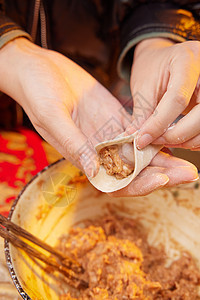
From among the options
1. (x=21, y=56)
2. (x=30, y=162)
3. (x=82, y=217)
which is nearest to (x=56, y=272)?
(x=82, y=217)

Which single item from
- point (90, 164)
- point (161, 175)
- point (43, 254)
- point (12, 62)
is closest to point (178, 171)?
point (161, 175)

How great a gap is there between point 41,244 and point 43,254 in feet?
0.13

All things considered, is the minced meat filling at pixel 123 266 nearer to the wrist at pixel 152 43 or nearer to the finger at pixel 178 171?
the finger at pixel 178 171

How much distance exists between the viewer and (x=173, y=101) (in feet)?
2.67

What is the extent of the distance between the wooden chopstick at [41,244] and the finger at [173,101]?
0.49 meters

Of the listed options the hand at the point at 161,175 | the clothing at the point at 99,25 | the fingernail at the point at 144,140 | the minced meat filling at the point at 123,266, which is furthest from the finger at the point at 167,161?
the clothing at the point at 99,25

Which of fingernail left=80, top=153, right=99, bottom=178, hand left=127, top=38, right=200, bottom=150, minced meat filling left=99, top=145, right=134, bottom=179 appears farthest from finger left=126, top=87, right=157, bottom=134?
fingernail left=80, top=153, right=99, bottom=178

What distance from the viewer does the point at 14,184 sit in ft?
4.06

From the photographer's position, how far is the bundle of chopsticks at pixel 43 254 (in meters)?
0.83

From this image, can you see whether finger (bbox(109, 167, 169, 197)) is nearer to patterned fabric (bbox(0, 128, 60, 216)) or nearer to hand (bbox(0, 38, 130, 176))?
hand (bbox(0, 38, 130, 176))

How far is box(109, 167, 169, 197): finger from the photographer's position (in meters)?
0.85

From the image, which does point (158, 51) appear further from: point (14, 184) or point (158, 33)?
point (14, 184)

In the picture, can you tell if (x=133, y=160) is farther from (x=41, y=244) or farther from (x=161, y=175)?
(x=41, y=244)

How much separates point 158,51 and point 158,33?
0.60 feet
